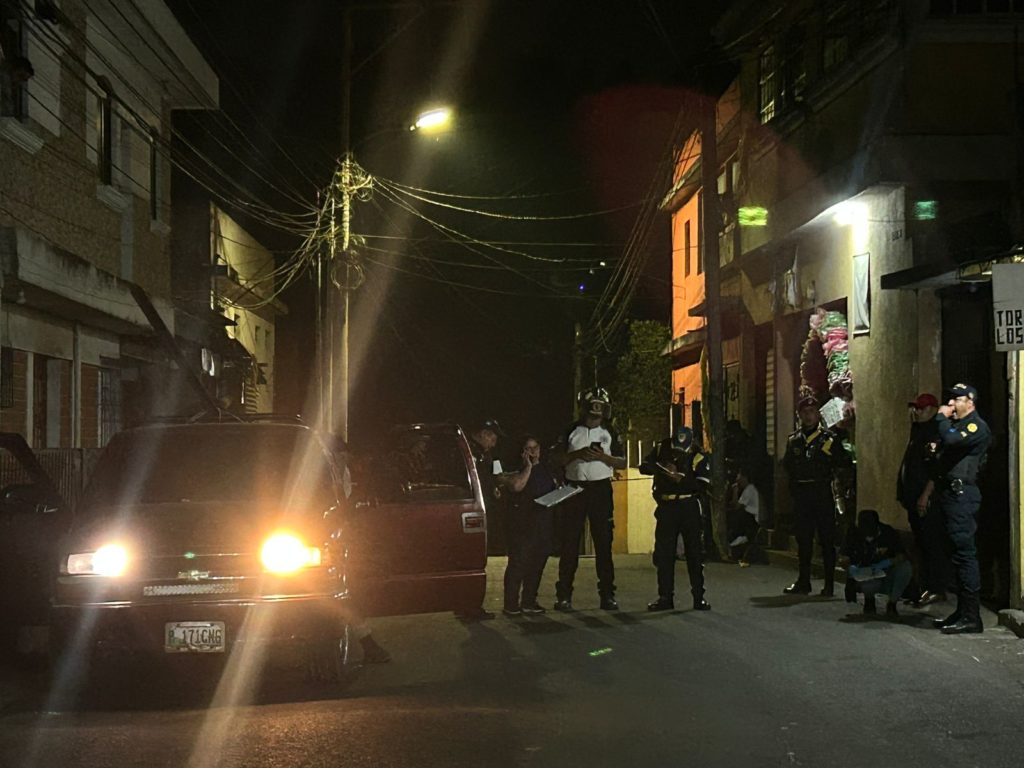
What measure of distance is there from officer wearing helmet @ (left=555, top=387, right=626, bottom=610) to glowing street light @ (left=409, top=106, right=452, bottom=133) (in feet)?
29.6

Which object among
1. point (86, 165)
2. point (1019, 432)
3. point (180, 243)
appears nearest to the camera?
point (1019, 432)

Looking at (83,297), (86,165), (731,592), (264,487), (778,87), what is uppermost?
(778,87)

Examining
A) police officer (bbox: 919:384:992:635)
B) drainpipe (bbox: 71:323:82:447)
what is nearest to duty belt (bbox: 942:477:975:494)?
police officer (bbox: 919:384:992:635)

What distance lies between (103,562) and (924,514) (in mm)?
7329

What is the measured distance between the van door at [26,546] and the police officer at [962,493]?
726cm

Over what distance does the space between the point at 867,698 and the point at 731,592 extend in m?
5.92

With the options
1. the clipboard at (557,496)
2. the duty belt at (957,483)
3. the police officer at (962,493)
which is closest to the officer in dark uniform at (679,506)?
the clipboard at (557,496)

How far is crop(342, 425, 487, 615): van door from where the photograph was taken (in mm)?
11453

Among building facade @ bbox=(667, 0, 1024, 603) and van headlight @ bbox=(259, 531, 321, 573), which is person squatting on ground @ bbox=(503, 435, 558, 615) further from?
building facade @ bbox=(667, 0, 1024, 603)

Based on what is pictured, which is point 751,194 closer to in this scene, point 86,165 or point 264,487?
point 86,165

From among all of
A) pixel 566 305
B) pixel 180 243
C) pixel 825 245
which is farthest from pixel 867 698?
pixel 566 305

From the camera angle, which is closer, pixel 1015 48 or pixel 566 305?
pixel 1015 48

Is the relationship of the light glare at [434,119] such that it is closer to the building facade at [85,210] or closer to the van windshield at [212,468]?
the building facade at [85,210]

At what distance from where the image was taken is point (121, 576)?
27.3ft
